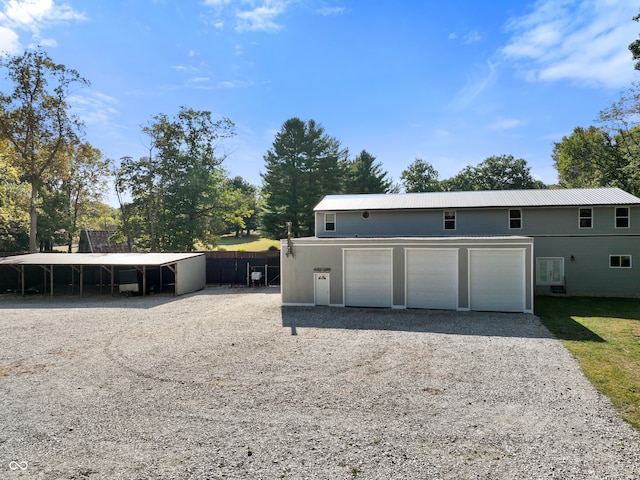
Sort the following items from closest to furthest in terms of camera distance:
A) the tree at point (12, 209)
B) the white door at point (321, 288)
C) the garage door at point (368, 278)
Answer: the garage door at point (368, 278) < the white door at point (321, 288) < the tree at point (12, 209)

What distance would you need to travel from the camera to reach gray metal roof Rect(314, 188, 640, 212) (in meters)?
18.0

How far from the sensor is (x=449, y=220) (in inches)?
752

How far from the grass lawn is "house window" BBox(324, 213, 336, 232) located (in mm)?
11237

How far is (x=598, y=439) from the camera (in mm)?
5086

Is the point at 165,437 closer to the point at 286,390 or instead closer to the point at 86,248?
the point at 286,390

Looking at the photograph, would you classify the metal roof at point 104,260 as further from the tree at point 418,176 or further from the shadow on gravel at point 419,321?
the tree at point 418,176

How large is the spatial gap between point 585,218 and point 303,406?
1914 cm

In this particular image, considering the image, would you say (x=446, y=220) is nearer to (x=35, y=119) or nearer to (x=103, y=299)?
(x=103, y=299)

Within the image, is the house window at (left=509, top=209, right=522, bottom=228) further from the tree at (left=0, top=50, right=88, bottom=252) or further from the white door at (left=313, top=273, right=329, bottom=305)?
the tree at (left=0, top=50, right=88, bottom=252)

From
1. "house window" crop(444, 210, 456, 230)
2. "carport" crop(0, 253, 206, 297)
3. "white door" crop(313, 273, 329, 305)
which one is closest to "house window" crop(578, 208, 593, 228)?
"house window" crop(444, 210, 456, 230)

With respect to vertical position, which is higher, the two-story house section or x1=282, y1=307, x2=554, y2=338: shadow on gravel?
the two-story house section

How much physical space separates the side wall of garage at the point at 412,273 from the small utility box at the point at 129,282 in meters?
10.0

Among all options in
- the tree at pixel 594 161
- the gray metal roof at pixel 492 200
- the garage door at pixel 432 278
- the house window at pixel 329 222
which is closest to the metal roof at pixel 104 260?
the house window at pixel 329 222

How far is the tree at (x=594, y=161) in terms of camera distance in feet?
101
